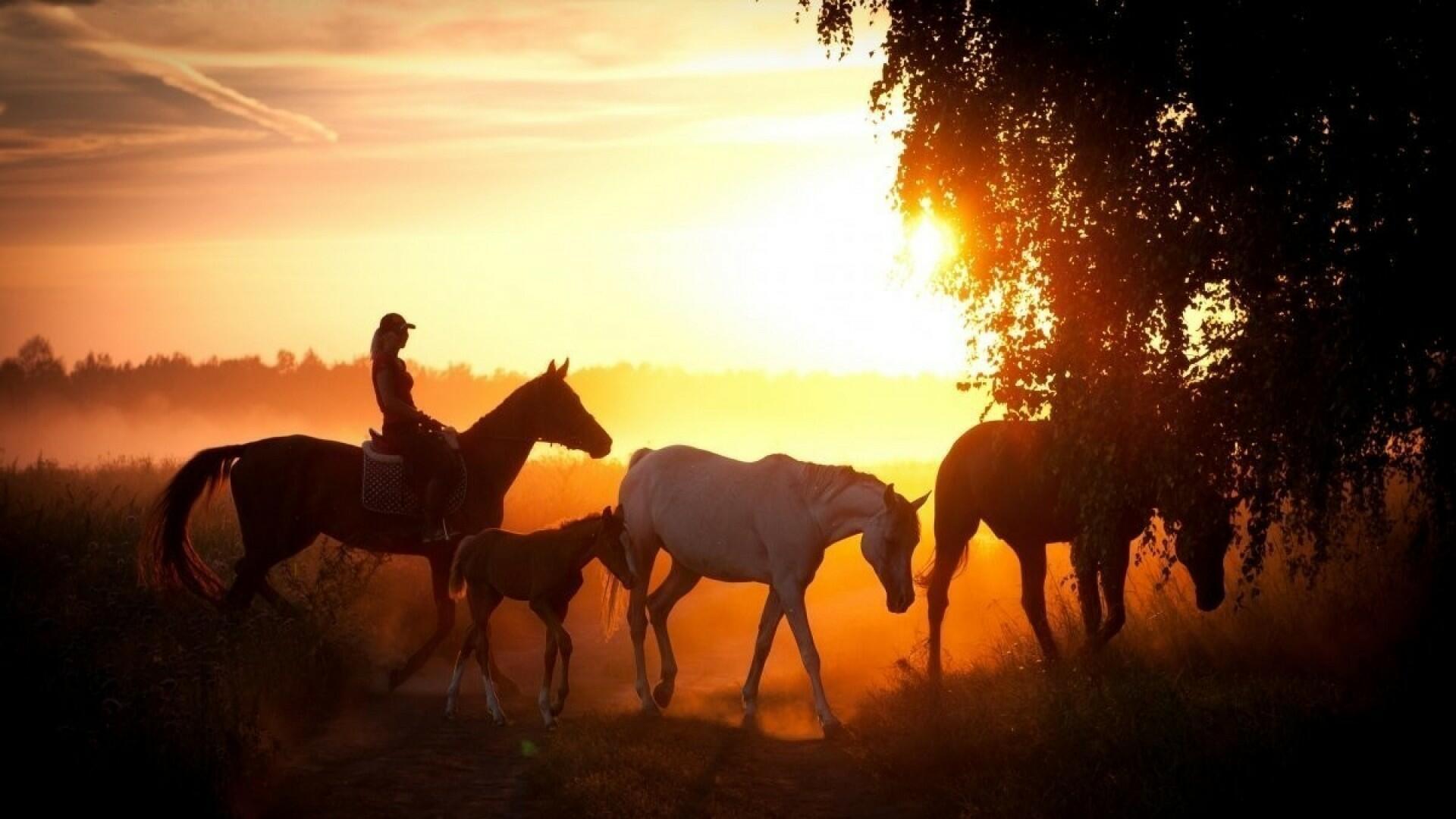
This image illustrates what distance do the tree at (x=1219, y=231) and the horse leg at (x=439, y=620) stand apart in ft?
19.5

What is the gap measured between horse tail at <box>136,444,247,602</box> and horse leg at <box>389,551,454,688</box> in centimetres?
217

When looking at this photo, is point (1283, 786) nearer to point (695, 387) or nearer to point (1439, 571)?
point (1439, 571)

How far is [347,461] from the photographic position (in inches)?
566

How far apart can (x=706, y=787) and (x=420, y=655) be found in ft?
14.7

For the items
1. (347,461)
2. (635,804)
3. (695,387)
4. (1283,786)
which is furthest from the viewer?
(695,387)

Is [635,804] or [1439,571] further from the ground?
[1439,571]

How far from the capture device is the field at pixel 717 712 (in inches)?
337

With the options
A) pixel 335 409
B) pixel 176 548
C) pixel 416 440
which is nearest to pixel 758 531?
pixel 416 440

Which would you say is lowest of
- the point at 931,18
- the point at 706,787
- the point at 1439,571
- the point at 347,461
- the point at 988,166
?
the point at 706,787

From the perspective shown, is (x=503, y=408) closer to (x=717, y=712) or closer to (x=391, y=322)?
(x=391, y=322)

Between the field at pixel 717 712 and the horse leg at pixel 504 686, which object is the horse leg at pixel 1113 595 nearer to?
the field at pixel 717 712

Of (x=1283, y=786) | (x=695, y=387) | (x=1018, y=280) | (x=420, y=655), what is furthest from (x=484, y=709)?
(x=695, y=387)

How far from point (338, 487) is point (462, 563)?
6.79 ft

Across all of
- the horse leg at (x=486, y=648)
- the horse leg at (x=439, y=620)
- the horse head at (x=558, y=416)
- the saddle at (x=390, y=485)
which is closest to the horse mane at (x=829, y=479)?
the horse head at (x=558, y=416)
